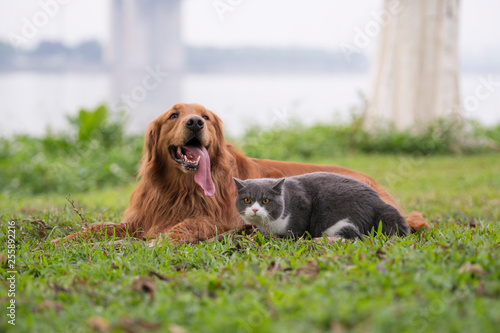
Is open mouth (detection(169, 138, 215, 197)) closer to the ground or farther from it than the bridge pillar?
closer to the ground

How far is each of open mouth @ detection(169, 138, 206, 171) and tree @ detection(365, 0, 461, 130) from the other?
7.64 metres

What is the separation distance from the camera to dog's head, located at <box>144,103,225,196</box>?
11.7ft

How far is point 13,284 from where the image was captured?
2.55 meters

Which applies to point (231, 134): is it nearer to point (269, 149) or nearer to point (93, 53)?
point (269, 149)

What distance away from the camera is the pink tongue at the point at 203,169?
3.67m

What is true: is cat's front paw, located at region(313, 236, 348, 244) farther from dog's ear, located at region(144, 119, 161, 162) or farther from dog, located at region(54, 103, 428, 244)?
dog's ear, located at region(144, 119, 161, 162)

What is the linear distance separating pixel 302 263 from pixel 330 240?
535mm

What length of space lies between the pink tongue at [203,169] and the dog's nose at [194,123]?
0.62 ft

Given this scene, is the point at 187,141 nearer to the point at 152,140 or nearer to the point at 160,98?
the point at 152,140

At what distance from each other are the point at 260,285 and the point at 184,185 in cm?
154

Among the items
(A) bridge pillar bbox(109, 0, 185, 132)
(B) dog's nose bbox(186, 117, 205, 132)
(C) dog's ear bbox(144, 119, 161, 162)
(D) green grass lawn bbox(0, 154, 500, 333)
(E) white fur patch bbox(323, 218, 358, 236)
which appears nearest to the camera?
(D) green grass lawn bbox(0, 154, 500, 333)

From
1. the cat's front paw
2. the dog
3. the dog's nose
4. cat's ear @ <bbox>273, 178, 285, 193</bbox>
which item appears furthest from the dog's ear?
the cat's front paw

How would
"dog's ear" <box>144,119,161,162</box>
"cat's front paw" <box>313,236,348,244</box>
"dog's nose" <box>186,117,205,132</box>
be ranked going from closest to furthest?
"cat's front paw" <box>313,236,348,244</box>
"dog's nose" <box>186,117,205,132</box>
"dog's ear" <box>144,119,161,162</box>

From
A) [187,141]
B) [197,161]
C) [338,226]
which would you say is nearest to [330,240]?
[338,226]
